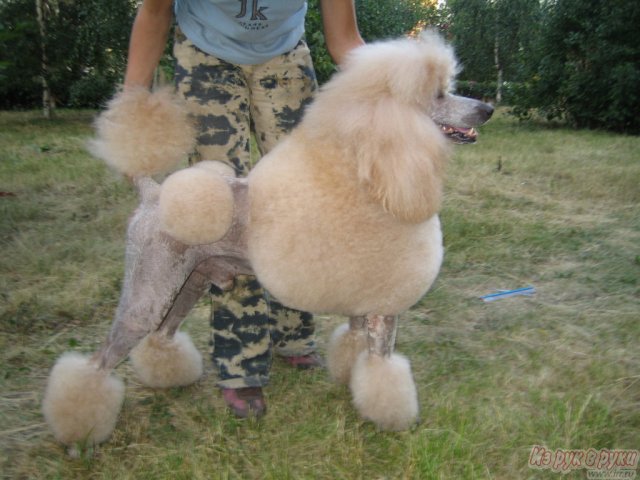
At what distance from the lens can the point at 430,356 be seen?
2.37 metres

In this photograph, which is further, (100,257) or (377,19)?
(377,19)

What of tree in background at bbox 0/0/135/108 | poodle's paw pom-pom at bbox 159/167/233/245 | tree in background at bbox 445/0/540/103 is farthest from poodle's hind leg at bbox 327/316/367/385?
tree in background at bbox 445/0/540/103

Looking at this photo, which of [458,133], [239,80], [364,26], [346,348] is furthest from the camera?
[364,26]

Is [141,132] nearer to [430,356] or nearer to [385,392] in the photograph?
[385,392]

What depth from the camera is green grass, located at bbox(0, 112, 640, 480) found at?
5.49 feet

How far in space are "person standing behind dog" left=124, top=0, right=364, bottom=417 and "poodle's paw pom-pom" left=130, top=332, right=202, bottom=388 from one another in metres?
0.15

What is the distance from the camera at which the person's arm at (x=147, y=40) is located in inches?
67.5

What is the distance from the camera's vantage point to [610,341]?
2.39 metres

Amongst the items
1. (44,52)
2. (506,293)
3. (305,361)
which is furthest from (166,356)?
(44,52)

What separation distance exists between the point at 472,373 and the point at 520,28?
16083 mm

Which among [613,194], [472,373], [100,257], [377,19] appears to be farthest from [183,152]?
[377,19]

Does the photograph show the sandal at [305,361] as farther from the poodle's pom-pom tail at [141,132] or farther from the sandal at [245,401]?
the poodle's pom-pom tail at [141,132]

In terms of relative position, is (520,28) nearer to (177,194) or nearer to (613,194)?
(613,194)

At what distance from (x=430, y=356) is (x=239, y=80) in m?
1.38
